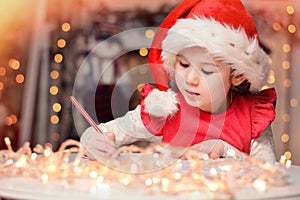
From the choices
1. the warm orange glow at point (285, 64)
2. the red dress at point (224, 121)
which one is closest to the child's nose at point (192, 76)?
the red dress at point (224, 121)

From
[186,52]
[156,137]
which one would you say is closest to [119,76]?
[156,137]

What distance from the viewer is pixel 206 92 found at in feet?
4.08

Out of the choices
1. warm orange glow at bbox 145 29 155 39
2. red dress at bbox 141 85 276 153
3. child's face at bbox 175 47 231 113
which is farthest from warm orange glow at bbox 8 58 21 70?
child's face at bbox 175 47 231 113

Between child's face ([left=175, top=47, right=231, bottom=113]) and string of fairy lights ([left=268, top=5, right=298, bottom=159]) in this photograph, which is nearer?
child's face ([left=175, top=47, right=231, bottom=113])

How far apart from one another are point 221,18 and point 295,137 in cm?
62

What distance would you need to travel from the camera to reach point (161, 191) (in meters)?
0.73

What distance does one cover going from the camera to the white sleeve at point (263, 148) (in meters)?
1.24

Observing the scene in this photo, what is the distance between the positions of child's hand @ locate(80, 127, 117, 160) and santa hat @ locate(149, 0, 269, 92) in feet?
0.79

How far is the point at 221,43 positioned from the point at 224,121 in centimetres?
22

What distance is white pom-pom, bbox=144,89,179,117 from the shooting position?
1.28m

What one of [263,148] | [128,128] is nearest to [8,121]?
[128,128]

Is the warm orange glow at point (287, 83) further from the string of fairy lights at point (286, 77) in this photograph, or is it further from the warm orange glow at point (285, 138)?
the warm orange glow at point (285, 138)

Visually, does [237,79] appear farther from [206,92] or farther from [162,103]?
[162,103]

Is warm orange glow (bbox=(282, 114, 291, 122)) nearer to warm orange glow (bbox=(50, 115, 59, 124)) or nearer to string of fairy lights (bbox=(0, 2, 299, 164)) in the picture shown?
string of fairy lights (bbox=(0, 2, 299, 164))
